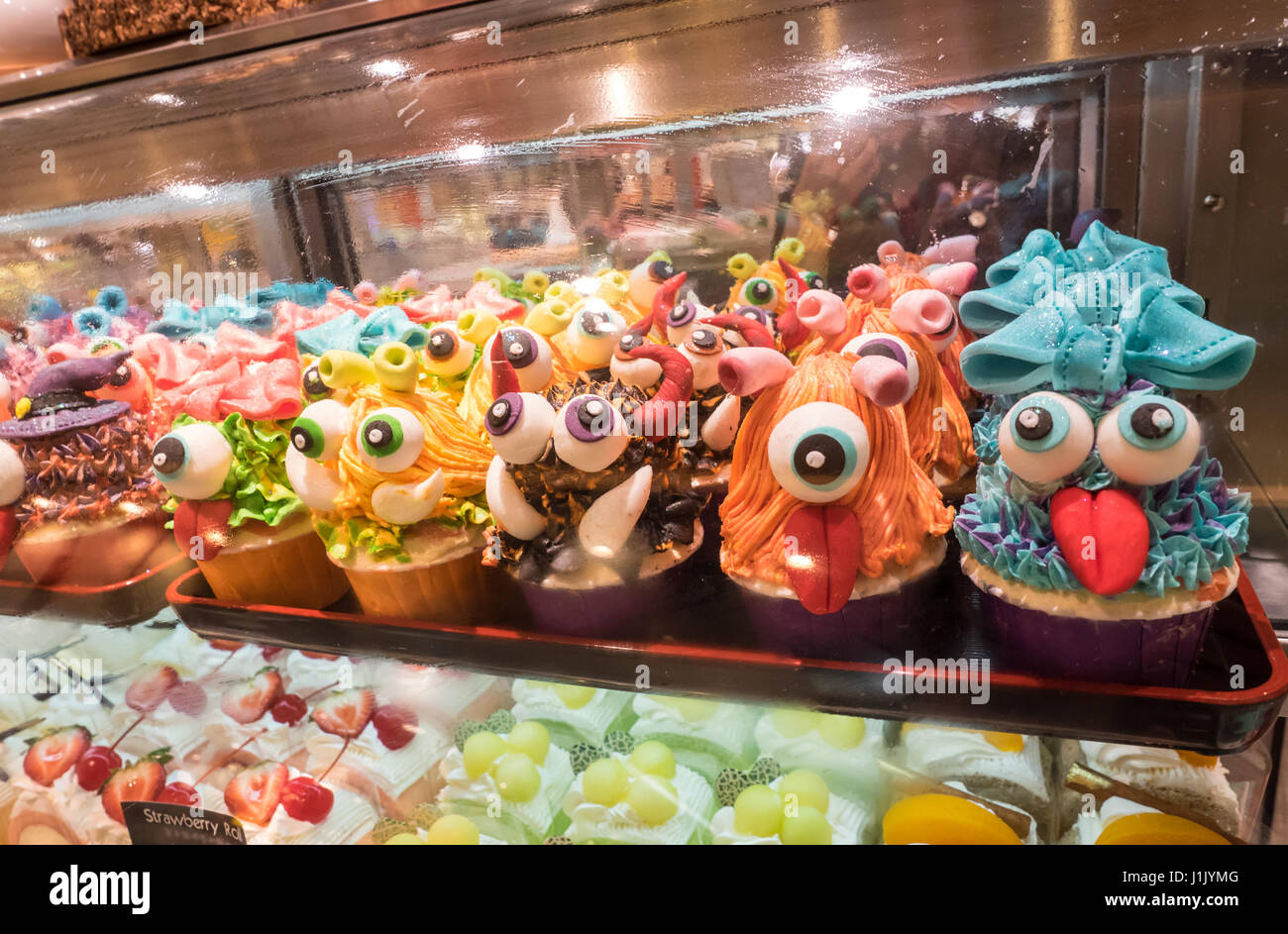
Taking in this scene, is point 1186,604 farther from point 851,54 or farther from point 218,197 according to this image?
point 218,197

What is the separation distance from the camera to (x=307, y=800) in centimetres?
164

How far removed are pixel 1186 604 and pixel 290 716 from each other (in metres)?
1.77

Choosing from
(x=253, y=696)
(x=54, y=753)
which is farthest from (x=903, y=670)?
(x=54, y=753)

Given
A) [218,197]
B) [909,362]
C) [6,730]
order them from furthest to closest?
1. [6,730]
2. [218,197]
3. [909,362]

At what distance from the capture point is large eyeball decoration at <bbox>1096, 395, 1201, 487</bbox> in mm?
822

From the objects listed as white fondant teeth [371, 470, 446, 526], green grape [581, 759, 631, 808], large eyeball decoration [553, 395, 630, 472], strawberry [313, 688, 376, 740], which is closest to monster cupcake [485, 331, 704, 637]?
large eyeball decoration [553, 395, 630, 472]

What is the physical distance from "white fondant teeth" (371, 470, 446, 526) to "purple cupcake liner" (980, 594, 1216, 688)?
83 cm

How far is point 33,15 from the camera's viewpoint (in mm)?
1343

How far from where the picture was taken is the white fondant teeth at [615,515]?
1.12m

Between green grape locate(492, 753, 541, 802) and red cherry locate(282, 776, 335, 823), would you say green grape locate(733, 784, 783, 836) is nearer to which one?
green grape locate(492, 753, 541, 802)

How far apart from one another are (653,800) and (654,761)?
7 cm

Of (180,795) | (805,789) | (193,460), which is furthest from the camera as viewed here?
(180,795)

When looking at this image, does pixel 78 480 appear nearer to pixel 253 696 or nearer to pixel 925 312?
pixel 253 696
